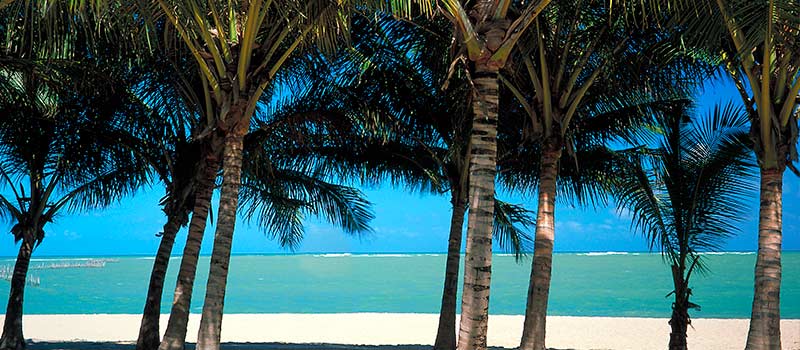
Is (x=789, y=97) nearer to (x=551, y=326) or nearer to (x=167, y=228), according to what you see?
(x=167, y=228)

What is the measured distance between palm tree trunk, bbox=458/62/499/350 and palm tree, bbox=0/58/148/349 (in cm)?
491

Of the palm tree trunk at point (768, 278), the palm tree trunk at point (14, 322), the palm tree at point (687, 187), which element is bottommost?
the palm tree trunk at point (14, 322)

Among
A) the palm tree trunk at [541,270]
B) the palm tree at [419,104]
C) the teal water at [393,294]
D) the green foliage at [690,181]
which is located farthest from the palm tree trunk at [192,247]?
the teal water at [393,294]

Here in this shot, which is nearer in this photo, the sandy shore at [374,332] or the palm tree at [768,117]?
the palm tree at [768,117]

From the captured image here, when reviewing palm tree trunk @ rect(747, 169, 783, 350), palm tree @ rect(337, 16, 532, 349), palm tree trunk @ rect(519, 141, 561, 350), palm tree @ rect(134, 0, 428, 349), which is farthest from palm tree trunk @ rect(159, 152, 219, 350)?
palm tree trunk @ rect(747, 169, 783, 350)

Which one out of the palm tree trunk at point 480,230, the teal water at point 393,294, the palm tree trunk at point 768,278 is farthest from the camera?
the teal water at point 393,294

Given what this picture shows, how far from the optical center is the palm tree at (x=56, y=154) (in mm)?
11039

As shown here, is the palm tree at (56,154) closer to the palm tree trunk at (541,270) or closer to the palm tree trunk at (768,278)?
the palm tree trunk at (541,270)

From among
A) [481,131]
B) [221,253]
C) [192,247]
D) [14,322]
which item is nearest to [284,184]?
[14,322]

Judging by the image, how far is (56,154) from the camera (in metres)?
12.2

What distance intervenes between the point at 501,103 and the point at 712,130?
2906 millimetres

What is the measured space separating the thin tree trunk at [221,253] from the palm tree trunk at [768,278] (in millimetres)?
5074

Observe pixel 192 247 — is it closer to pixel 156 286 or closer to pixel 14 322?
pixel 156 286

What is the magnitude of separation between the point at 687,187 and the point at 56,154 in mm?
9159
